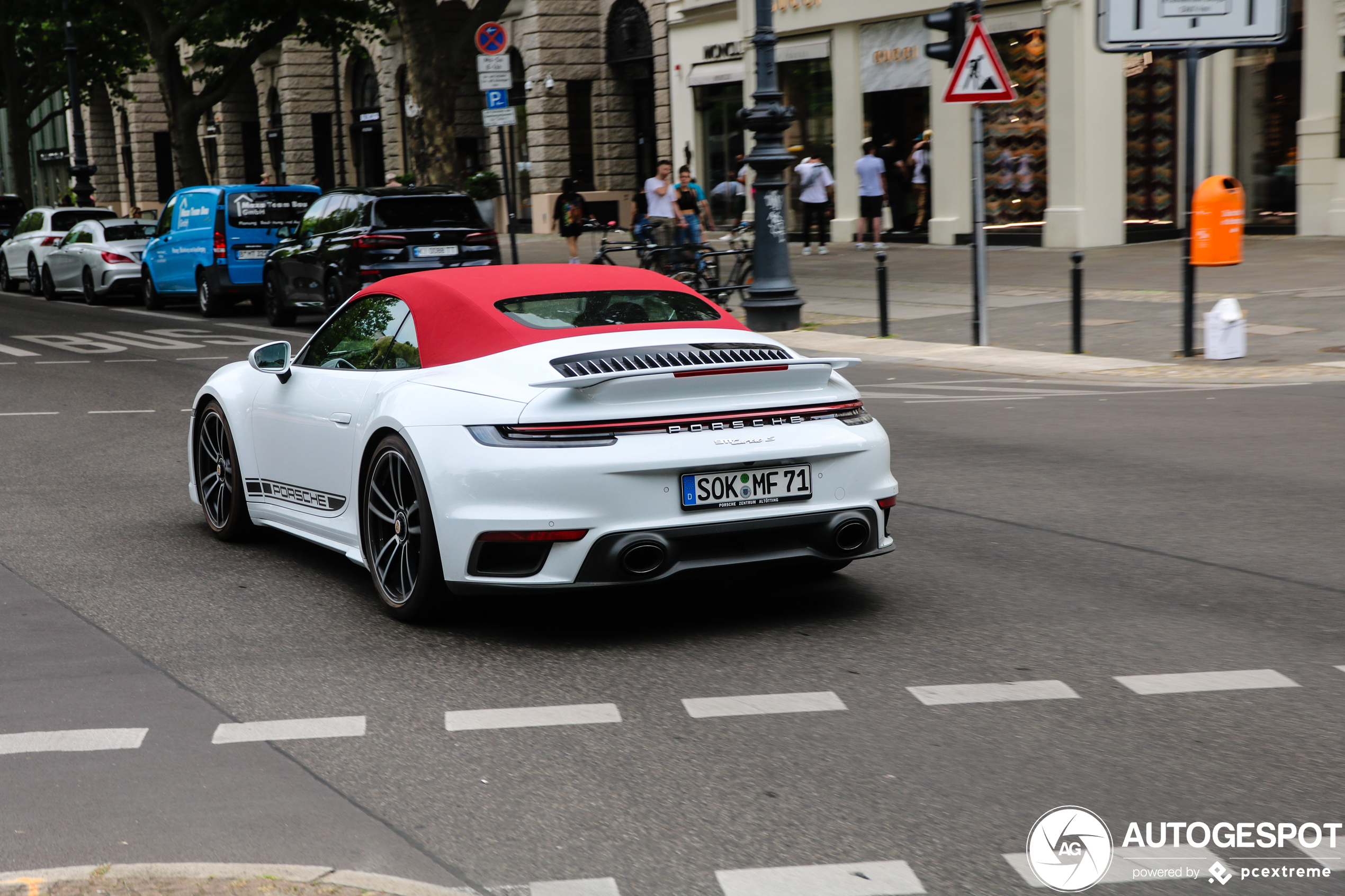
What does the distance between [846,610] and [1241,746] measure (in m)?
1.89

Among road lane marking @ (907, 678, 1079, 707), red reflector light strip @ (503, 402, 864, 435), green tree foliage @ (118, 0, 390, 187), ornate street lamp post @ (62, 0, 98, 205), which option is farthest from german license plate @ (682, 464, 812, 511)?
ornate street lamp post @ (62, 0, 98, 205)

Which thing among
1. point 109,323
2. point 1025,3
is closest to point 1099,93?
point 1025,3

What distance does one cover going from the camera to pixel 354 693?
16.0ft

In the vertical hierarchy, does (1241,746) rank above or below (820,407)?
below

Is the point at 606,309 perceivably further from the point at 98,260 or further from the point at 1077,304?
the point at 98,260

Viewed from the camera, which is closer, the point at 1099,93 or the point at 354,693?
the point at 354,693

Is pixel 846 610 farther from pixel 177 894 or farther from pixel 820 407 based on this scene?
pixel 177 894

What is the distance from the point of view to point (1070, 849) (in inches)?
137

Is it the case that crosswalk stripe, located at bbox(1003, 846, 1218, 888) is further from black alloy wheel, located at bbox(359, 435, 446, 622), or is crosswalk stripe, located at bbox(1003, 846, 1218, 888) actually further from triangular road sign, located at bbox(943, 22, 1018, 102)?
triangular road sign, located at bbox(943, 22, 1018, 102)

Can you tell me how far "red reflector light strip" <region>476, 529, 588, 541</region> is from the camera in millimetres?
5148

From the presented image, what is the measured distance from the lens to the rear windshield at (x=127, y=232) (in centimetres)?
2670

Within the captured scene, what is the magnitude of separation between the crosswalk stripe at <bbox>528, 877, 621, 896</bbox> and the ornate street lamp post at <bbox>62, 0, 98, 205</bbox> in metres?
39.0

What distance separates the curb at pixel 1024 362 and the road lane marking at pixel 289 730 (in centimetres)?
955

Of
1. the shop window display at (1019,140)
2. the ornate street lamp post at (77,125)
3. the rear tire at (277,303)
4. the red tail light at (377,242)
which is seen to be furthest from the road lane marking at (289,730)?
the ornate street lamp post at (77,125)
